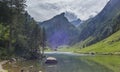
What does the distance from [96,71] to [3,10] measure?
41838 millimetres

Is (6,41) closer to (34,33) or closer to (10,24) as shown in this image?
(10,24)

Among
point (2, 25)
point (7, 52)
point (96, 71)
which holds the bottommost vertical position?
point (96, 71)

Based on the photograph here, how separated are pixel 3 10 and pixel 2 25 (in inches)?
223

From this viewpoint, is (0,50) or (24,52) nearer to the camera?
(0,50)

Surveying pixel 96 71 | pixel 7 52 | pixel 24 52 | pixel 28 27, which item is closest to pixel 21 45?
pixel 24 52

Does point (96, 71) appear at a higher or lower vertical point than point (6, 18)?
lower

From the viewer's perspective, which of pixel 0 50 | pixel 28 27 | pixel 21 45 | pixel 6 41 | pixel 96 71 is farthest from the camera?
pixel 28 27

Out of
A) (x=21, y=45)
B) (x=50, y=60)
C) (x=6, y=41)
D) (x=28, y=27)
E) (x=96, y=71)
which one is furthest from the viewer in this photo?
(x=28, y=27)

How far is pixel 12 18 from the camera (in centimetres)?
9919

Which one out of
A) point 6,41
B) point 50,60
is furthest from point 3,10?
point 50,60

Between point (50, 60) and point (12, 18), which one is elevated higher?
point (12, 18)

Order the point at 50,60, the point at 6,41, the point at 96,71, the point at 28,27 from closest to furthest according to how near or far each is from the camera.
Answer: the point at 96,71 < the point at 6,41 < the point at 50,60 < the point at 28,27

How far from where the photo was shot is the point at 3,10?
→ 9912 centimetres

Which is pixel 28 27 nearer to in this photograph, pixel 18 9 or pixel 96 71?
pixel 18 9
